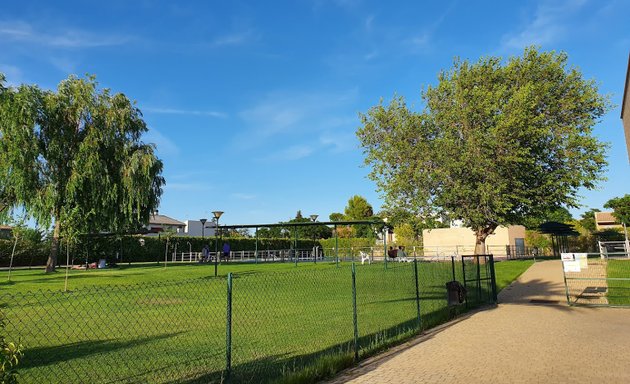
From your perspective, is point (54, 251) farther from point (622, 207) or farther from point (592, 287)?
point (622, 207)

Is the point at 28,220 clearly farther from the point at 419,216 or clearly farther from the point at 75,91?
the point at 419,216

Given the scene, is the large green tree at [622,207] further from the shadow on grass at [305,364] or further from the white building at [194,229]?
the white building at [194,229]

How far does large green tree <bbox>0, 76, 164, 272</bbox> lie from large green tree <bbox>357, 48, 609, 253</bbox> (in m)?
18.9

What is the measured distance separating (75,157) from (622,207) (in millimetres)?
59800

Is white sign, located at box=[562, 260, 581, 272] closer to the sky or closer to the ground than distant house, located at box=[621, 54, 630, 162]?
closer to the ground

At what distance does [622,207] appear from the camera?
2104 inches

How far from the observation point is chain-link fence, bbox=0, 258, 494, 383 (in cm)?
582

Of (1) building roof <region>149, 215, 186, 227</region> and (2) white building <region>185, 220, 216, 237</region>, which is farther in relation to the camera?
(2) white building <region>185, 220, 216, 237</region>

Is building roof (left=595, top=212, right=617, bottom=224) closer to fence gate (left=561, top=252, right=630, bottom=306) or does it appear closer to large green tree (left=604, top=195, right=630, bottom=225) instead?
large green tree (left=604, top=195, right=630, bottom=225)

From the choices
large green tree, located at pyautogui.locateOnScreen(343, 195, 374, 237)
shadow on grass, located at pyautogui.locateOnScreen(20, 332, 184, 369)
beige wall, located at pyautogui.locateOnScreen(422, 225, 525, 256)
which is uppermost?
large green tree, located at pyautogui.locateOnScreen(343, 195, 374, 237)

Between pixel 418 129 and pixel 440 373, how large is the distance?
2752cm

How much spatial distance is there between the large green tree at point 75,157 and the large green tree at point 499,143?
61.9 feet

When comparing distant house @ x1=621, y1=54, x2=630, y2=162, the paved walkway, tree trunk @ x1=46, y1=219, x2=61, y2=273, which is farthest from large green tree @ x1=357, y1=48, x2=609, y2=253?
tree trunk @ x1=46, y1=219, x2=61, y2=273

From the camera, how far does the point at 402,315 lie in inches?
414
